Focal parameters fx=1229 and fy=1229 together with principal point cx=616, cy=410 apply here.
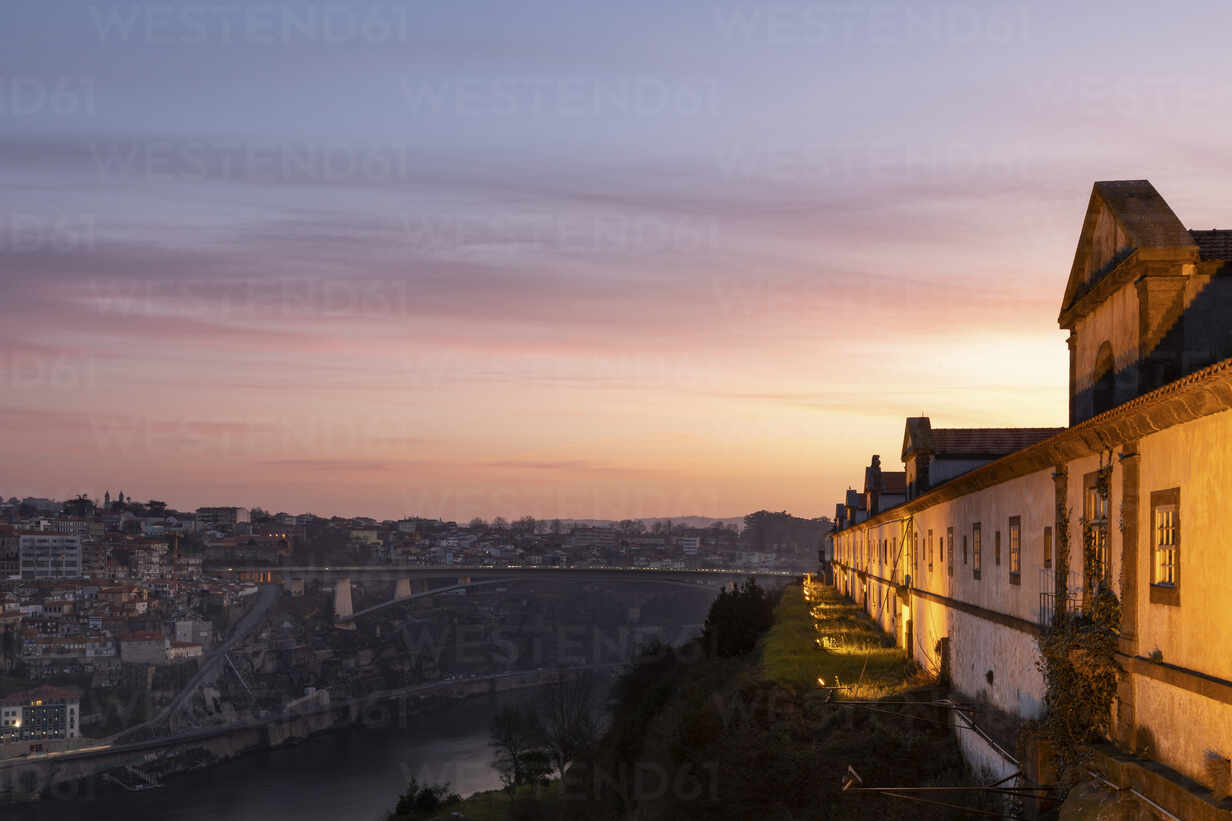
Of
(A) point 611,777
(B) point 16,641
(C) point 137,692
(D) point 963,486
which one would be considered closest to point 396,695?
(C) point 137,692

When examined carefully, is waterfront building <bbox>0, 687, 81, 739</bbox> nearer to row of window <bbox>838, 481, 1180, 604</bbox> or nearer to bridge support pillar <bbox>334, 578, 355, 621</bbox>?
bridge support pillar <bbox>334, 578, 355, 621</bbox>

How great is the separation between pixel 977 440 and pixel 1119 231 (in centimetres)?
2480

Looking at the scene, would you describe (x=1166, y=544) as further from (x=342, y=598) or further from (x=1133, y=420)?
(x=342, y=598)

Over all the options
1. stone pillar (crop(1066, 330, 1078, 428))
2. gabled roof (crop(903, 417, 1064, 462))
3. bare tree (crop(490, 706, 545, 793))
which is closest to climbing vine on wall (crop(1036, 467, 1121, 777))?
stone pillar (crop(1066, 330, 1078, 428))

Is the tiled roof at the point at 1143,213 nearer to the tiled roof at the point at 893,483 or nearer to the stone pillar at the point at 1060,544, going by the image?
the stone pillar at the point at 1060,544

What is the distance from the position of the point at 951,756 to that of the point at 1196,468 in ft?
36.5

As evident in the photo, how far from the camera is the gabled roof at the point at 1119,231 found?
14.1 metres

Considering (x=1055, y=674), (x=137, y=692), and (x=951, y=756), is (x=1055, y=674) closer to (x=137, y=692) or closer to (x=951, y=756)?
(x=951, y=756)

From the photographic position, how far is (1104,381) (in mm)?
15734

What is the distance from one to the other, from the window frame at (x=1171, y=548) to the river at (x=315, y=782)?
61442 mm

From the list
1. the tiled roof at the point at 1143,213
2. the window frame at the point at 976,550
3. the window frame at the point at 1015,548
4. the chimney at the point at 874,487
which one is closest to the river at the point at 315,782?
the chimney at the point at 874,487

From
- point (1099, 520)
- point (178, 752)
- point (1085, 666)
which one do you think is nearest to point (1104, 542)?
point (1099, 520)

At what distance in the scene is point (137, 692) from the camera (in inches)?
4929

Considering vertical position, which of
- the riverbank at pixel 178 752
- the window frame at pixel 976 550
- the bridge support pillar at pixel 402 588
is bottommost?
the riverbank at pixel 178 752
